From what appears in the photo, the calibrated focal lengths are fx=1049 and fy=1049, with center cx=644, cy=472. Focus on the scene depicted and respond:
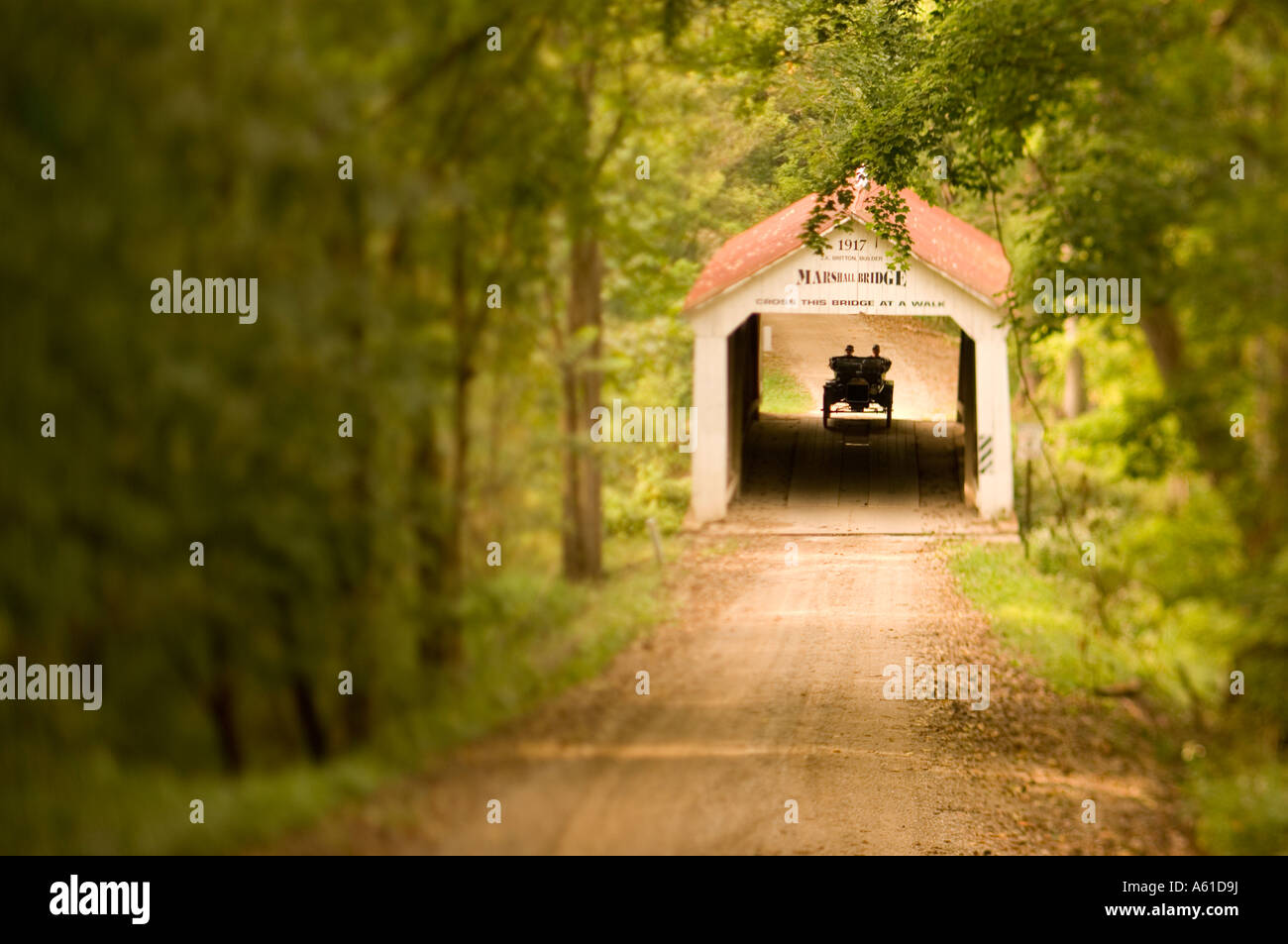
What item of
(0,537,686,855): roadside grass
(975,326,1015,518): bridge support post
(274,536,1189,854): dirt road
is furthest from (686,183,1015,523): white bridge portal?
(0,537,686,855): roadside grass

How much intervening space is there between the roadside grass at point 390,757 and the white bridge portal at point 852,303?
17.8 inches

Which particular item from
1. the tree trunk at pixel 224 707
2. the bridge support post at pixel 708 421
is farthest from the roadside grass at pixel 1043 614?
the tree trunk at pixel 224 707

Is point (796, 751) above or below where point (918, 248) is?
below

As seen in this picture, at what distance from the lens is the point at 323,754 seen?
2207 millimetres

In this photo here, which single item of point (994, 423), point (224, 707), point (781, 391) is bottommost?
point (224, 707)

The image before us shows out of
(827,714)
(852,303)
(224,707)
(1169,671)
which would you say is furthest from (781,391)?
(224,707)

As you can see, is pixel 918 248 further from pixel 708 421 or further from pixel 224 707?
pixel 224 707

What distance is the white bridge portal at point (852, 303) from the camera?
295 cm

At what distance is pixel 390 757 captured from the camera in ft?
7.55

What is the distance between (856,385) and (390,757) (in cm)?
173

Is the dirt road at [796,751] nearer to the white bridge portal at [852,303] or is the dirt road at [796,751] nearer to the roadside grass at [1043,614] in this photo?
the roadside grass at [1043,614]
